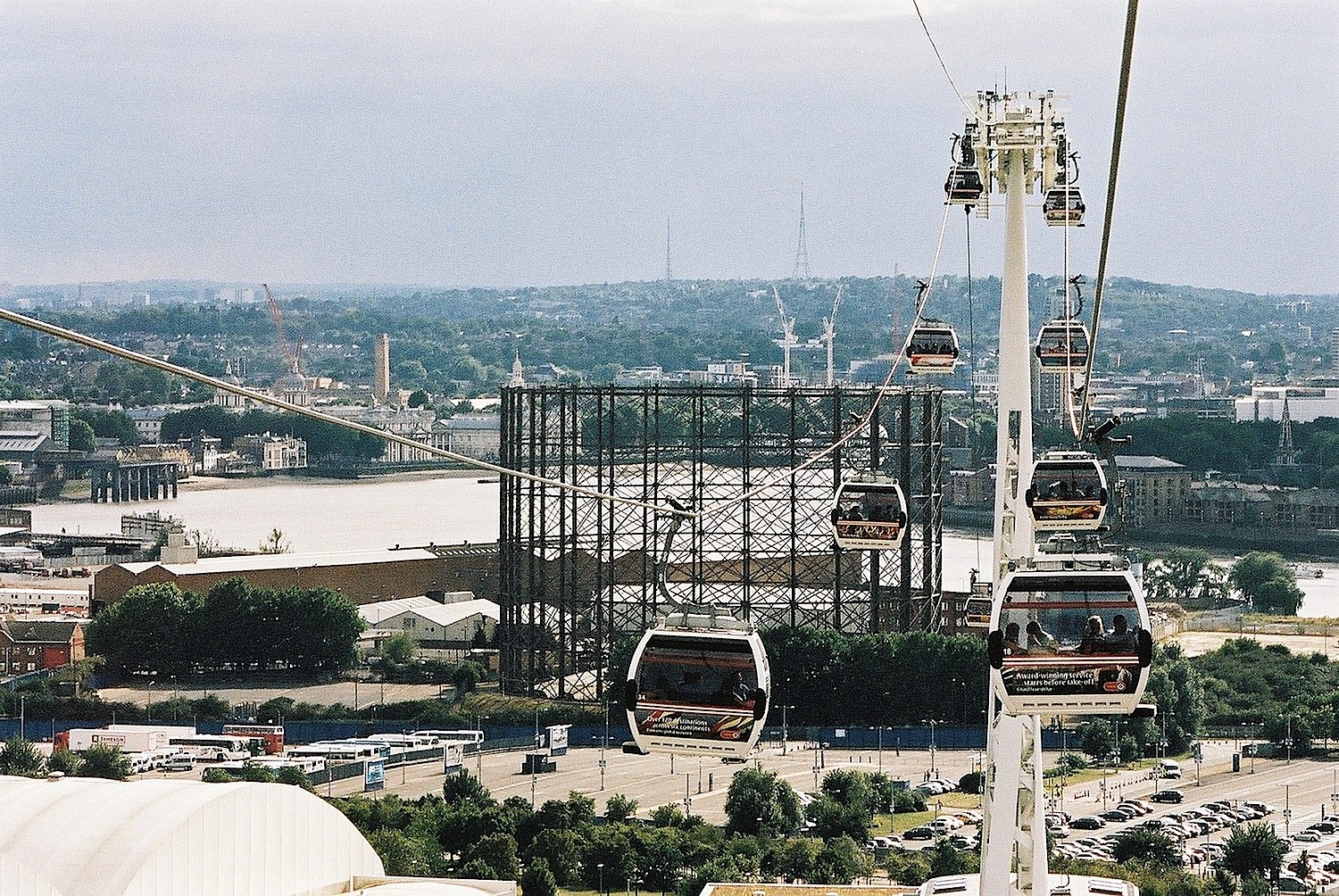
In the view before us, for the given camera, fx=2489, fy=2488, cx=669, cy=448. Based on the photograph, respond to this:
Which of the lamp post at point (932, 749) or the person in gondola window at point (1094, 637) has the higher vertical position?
the person in gondola window at point (1094, 637)

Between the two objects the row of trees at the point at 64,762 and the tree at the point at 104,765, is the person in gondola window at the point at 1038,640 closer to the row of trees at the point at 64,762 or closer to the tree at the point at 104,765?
the row of trees at the point at 64,762

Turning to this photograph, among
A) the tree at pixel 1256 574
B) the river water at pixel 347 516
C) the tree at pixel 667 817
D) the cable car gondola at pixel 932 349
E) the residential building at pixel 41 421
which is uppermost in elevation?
the cable car gondola at pixel 932 349

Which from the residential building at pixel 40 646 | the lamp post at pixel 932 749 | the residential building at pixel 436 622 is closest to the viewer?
the lamp post at pixel 932 749

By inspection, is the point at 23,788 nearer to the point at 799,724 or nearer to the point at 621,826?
the point at 621,826

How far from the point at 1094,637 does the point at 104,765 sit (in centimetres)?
2552

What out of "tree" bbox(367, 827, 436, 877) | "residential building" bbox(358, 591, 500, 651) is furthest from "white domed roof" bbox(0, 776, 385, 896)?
"residential building" bbox(358, 591, 500, 651)

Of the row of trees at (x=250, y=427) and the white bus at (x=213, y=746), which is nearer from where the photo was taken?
the white bus at (x=213, y=746)

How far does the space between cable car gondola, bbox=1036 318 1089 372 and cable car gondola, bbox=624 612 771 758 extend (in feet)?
32.2

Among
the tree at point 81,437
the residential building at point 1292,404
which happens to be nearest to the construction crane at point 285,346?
the tree at point 81,437

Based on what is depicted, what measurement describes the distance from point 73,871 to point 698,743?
7.28m

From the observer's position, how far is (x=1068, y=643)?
11086 millimetres

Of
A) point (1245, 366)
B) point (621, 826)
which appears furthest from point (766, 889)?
point (1245, 366)

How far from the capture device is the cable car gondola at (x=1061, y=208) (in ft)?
62.8

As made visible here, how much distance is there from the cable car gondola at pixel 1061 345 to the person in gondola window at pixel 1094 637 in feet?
31.1
